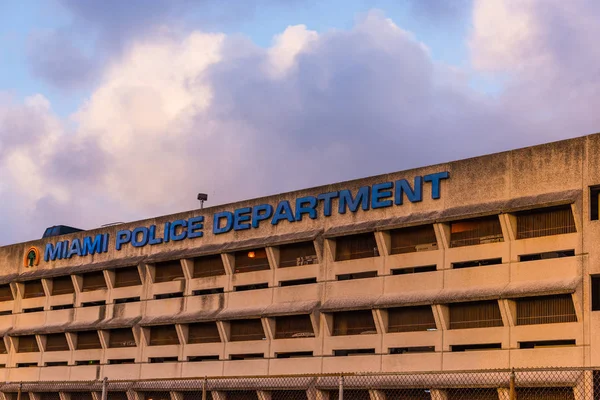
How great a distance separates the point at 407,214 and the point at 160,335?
22.2 metres

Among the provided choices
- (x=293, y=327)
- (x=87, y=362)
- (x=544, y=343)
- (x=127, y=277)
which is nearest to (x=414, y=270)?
(x=544, y=343)

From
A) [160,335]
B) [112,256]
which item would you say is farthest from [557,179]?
[112,256]

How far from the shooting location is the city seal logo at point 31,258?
76812mm

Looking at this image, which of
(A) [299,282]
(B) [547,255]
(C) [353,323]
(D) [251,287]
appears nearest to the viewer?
(B) [547,255]

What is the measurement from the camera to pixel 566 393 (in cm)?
4559


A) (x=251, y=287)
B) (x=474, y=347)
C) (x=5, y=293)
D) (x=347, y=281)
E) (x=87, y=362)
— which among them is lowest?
(x=474, y=347)

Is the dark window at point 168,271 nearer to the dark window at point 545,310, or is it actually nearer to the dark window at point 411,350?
the dark window at point 411,350

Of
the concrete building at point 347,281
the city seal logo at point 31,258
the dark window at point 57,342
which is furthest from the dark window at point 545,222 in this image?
the city seal logo at point 31,258

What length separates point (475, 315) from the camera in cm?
4988

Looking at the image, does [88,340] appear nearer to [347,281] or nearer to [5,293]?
[5,293]

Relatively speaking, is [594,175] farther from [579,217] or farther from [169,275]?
[169,275]

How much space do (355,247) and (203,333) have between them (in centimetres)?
1377

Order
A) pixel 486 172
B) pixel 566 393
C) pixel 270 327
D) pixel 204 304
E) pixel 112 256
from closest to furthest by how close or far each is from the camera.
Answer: pixel 566 393 → pixel 486 172 → pixel 270 327 → pixel 204 304 → pixel 112 256

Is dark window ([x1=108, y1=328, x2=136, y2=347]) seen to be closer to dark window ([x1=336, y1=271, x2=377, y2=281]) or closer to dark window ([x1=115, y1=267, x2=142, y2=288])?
dark window ([x1=115, y1=267, x2=142, y2=288])
